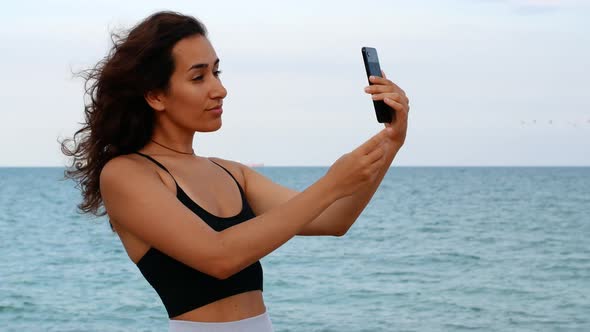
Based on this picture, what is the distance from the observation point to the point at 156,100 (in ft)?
9.70

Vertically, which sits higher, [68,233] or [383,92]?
[383,92]

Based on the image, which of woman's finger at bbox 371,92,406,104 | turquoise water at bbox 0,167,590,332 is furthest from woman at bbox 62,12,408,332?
turquoise water at bbox 0,167,590,332

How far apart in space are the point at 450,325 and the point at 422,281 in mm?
5116

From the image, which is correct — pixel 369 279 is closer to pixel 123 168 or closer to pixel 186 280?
pixel 186 280

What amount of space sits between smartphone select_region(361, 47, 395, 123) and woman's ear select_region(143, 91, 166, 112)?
2.10ft

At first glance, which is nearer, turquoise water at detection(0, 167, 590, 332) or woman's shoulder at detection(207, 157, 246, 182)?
woman's shoulder at detection(207, 157, 246, 182)

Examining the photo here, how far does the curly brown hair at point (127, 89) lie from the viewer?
2891 mm

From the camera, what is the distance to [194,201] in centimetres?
288

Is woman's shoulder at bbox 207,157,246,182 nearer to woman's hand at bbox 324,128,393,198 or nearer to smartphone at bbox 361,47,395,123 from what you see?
smartphone at bbox 361,47,395,123

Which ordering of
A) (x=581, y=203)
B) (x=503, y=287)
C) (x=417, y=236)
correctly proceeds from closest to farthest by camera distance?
(x=503, y=287) → (x=417, y=236) → (x=581, y=203)

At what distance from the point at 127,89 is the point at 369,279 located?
17.1 metres

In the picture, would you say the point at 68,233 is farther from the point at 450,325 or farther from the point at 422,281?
the point at 450,325

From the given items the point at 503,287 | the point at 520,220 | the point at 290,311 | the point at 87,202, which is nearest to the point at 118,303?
the point at 290,311

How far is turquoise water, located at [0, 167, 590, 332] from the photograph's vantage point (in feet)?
49.0
